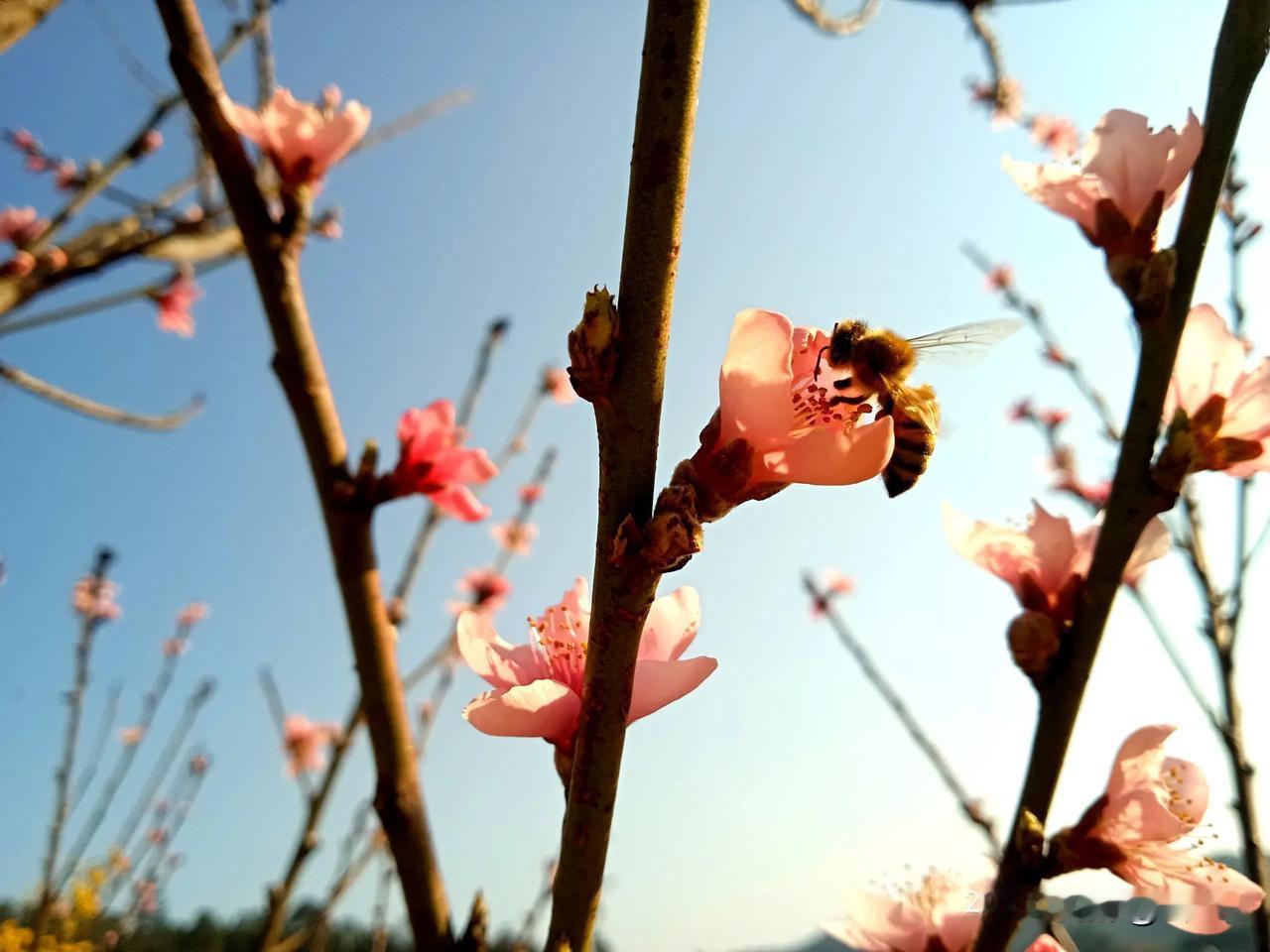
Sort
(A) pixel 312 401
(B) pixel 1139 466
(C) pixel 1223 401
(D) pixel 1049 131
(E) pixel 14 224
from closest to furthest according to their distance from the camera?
(B) pixel 1139 466
(C) pixel 1223 401
(A) pixel 312 401
(E) pixel 14 224
(D) pixel 1049 131

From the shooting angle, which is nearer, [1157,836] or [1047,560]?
[1157,836]

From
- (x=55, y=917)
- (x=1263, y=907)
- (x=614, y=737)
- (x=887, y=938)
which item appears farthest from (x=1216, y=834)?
(x=55, y=917)

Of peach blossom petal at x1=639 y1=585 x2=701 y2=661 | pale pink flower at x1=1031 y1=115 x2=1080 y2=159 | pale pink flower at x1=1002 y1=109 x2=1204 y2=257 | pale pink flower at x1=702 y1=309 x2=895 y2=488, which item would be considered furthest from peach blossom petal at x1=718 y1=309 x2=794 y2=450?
pale pink flower at x1=1031 y1=115 x2=1080 y2=159

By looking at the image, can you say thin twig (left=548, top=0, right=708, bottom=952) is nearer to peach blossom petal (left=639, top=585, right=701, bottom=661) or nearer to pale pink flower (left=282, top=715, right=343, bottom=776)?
peach blossom petal (left=639, top=585, right=701, bottom=661)

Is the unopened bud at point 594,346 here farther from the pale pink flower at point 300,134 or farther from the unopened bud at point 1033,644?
A: the pale pink flower at point 300,134

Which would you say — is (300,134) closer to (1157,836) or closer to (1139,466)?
(1139,466)

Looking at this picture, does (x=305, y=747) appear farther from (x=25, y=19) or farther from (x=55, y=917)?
(x=25, y=19)

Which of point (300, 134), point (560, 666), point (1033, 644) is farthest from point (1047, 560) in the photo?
point (300, 134)
